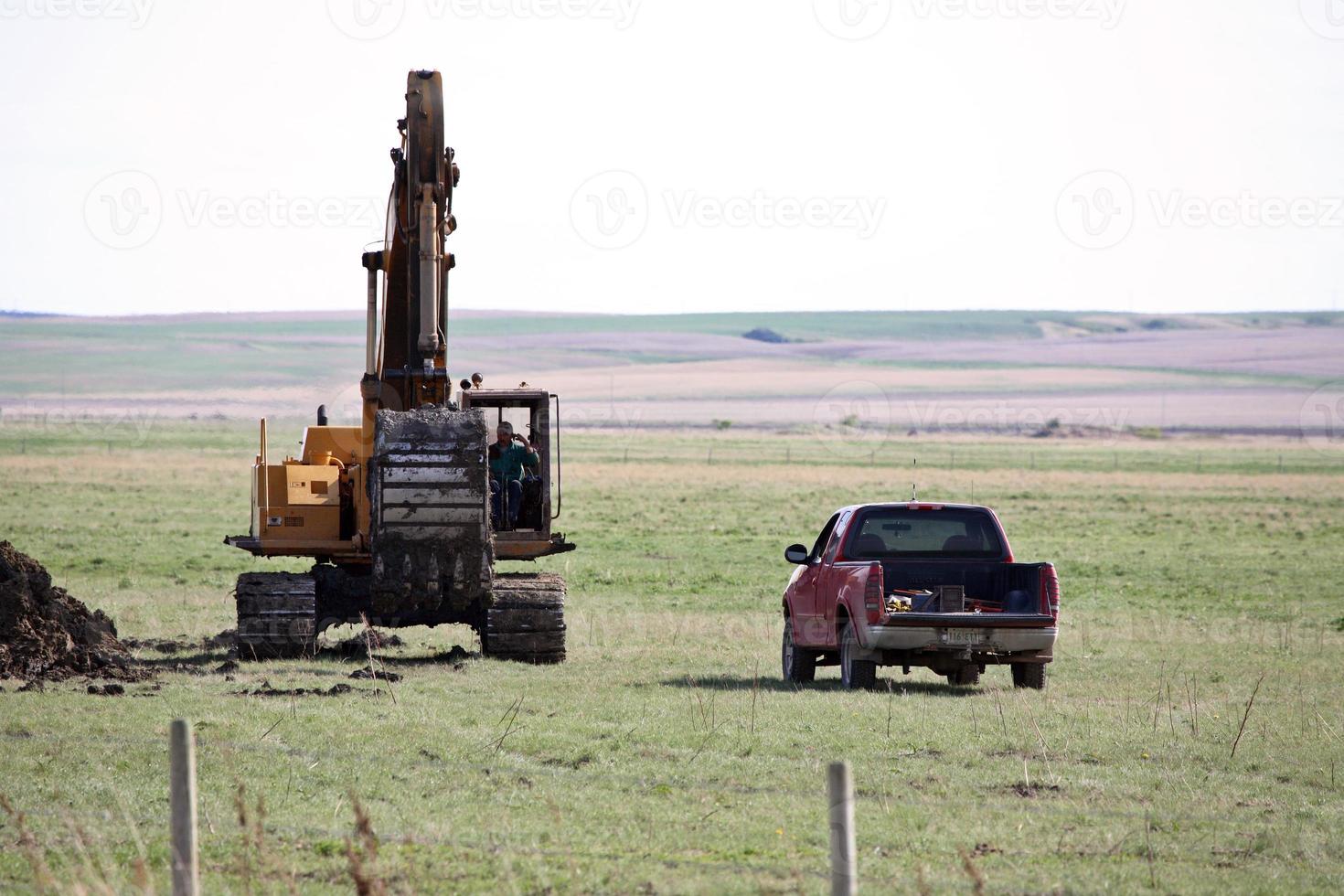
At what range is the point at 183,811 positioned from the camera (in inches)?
287

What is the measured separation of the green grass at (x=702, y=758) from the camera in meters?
9.73

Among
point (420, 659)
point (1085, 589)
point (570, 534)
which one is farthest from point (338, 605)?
point (570, 534)

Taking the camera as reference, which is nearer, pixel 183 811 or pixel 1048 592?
pixel 183 811

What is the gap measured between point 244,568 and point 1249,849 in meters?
23.3

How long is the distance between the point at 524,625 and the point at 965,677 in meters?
4.60

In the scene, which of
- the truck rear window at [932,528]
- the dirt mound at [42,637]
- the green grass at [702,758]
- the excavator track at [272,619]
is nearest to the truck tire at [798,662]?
the green grass at [702,758]

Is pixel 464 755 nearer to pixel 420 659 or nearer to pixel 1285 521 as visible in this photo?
pixel 420 659

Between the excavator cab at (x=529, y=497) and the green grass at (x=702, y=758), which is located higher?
the excavator cab at (x=529, y=497)

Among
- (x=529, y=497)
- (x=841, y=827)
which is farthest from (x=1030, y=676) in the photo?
(x=841, y=827)

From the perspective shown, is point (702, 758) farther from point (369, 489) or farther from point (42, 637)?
point (42, 637)

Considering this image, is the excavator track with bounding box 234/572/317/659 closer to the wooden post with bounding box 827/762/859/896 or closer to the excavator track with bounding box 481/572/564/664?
the excavator track with bounding box 481/572/564/664

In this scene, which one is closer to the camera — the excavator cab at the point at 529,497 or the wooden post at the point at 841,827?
the wooden post at the point at 841,827

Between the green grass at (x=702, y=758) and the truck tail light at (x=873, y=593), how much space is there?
2.49 feet

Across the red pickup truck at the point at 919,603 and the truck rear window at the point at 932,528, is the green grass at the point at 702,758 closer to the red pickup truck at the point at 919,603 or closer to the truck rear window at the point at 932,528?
the red pickup truck at the point at 919,603
